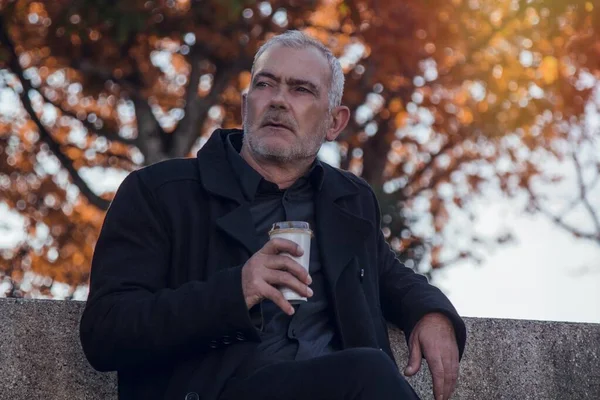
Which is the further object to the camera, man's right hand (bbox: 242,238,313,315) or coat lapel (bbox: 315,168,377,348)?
coat lapel (bbox: 315,168,377,348)

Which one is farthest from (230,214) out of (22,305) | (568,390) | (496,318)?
(568,390)

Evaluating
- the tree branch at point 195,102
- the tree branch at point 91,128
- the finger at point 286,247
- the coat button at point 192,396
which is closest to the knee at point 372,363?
the finger at point 286,247

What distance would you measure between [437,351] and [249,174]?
38.4 inches

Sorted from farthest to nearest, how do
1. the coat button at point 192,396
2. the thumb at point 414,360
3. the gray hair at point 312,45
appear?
the gray hair at point 312,45
the thumb at point 414,360
the coat button at point 192,396

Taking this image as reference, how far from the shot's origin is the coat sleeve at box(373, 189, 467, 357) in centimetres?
397

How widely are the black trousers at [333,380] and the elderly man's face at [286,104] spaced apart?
3.87 ft

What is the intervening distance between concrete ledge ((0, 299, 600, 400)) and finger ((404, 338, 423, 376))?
57 cm

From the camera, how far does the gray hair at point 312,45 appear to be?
4312 mm

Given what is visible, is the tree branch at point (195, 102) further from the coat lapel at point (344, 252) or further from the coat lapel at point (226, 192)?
the coat lapel at point (226, 192)

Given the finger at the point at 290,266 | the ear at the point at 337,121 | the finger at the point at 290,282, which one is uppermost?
the finger at the point at 290,266

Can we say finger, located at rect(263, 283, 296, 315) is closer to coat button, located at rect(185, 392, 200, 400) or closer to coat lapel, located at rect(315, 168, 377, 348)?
coat button, located at rect(185, 392, 200, 400)

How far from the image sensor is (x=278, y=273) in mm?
3004

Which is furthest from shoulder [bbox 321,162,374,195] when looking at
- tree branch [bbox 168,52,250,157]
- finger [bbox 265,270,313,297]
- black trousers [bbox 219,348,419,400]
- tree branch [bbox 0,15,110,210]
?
tree branch [bbox 0,15,110,210]

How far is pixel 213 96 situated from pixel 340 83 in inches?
219
